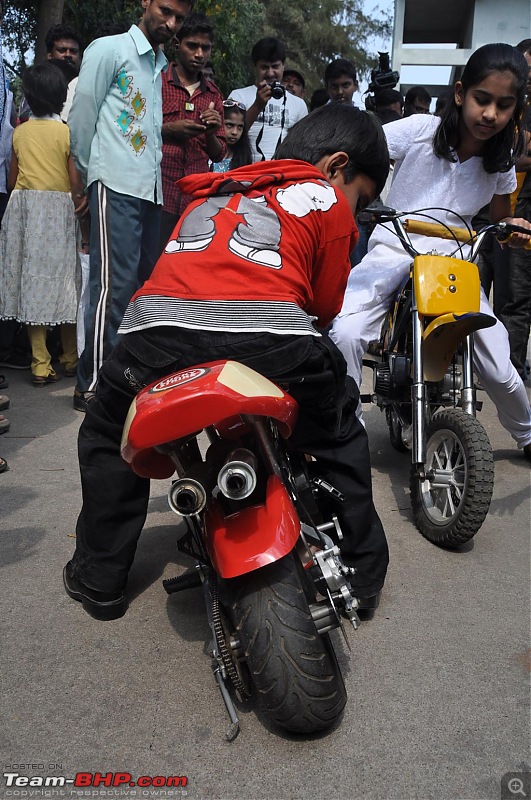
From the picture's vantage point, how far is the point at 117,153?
464cm

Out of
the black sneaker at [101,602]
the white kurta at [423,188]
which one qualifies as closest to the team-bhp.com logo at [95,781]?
the black sneaker at [101,602]

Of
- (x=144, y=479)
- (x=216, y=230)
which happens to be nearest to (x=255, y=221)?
(x=216, y=230)

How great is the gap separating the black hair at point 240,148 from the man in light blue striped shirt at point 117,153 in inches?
71.7

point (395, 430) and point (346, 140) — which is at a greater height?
point (346, 140)

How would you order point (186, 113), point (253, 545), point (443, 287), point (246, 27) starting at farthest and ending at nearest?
1. point (246, 27)
2. point (186, 113)
3. point (443, 287)
4. point (253, 545)

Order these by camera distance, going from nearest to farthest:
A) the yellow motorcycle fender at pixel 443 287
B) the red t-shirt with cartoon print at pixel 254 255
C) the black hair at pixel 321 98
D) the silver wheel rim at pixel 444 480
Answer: the red t-shirt with cartoon print at pixel 254 255 → the silver wheel rim at pixel 444 480 → the yellow motorcycle fender at pixel 443 287 → the black hair at pixel 321 98

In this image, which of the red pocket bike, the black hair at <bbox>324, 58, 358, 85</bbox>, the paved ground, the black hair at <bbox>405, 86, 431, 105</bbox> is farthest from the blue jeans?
the black hair at <bbox>405, 86, 431, 105</bbox>

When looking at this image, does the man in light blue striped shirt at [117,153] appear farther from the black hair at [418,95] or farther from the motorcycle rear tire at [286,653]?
the black hair at [418,95]

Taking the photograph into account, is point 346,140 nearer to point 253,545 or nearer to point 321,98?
point 253,545

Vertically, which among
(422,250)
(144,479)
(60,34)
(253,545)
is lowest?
(144,479)

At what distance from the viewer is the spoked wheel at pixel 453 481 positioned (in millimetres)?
3008

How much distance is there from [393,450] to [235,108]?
11.7 feet

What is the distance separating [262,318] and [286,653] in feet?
2.76

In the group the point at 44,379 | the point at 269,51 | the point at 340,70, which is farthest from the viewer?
the point at 340,70
